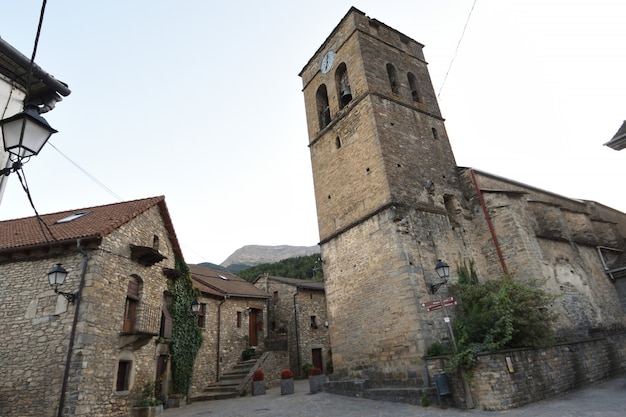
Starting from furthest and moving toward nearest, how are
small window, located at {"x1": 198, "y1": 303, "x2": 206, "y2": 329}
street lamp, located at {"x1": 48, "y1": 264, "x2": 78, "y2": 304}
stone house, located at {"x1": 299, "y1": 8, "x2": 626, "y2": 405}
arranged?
small window, located at {"x1": 198, "y1": 303, "x2": 206, "y2": 329}
stone house, located at {"x1": 299, "y1": 8, "x2": 626, "y2": 405}
street lamp, located at {"x1": 48, "y1": 264, "x2": 78, "y2": 304}

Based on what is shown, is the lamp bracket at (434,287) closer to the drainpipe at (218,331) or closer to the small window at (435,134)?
the small window at (435,134)

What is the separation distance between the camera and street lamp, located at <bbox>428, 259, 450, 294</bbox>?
405 inches

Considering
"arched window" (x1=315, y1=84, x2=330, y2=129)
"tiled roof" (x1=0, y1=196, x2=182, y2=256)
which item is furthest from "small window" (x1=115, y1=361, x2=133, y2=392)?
"arched window" (x1=315, y1=84, x2=330, y2=129)

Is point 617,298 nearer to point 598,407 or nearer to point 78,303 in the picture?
point 598,407

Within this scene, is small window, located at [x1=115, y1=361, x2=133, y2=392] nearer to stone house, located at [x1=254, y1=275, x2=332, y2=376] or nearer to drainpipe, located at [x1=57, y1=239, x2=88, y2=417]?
drainpipe, located at [x1=57, y1=239, x2=88, y2=417]

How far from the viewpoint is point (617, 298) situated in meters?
16.7

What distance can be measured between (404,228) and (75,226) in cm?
1088

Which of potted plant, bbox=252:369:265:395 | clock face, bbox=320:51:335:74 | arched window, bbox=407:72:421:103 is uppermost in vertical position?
clock face, bbox=320:51:335:74

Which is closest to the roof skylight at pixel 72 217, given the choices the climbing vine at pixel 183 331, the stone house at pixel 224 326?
the climbing vine at pixel 183 331

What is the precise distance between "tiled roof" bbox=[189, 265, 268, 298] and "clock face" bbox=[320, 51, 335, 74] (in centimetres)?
1279

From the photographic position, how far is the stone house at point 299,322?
21672 millimetres

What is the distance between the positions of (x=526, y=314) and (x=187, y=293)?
12429 millimetres

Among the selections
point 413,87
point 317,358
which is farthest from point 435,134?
point 317,358

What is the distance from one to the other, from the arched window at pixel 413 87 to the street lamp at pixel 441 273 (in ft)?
31.2
